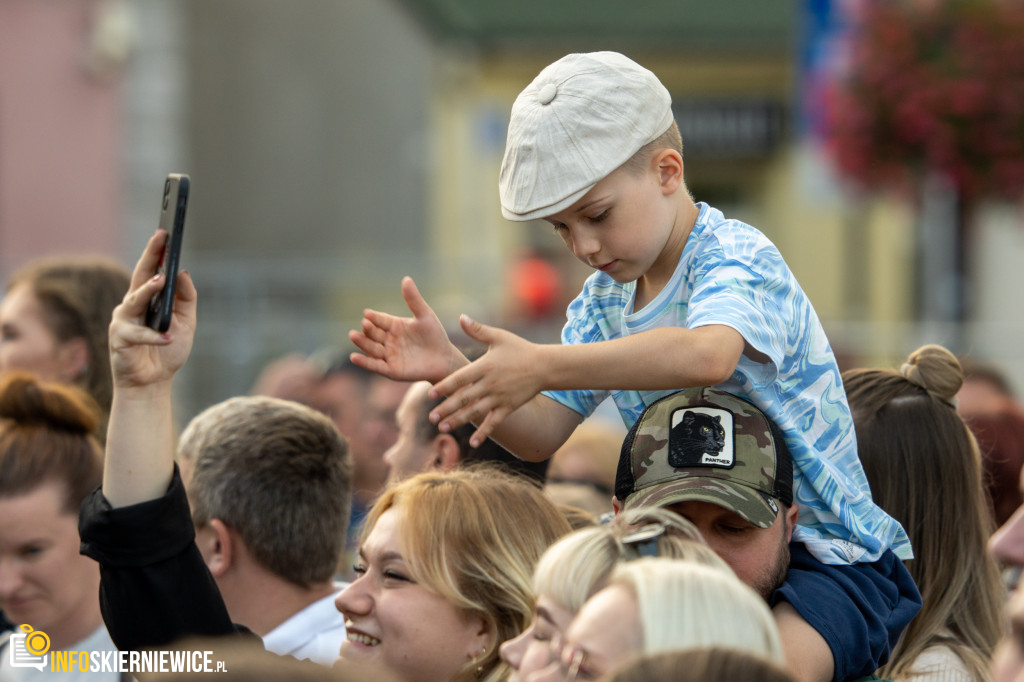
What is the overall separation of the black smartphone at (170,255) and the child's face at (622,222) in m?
0.67

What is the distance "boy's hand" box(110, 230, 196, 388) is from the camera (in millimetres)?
2217

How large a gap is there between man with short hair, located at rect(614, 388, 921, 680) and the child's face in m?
0.28

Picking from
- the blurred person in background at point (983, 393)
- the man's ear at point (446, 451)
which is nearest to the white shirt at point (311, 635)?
the man's ear at point (446, 451)

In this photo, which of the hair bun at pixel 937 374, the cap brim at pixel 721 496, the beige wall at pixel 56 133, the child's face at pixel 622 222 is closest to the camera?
the cap brim at pixel 721 496

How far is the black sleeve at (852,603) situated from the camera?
7.33ft

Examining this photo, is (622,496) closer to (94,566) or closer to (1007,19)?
(94,566)

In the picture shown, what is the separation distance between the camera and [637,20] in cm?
1309

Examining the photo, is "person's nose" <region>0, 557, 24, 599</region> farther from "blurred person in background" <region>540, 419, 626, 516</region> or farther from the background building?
the background building

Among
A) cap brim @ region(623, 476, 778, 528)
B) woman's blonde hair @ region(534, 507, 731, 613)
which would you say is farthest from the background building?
woman's blonde hair @ region(534, 507, 731, 613)

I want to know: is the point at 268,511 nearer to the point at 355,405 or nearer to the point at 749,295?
the point at 749,295

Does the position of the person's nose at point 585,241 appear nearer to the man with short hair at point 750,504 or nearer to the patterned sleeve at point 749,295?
the patterned sleeve at point 749,295

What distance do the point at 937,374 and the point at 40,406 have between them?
2363 mm

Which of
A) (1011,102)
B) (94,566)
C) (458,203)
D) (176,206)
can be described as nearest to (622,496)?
(176,206)

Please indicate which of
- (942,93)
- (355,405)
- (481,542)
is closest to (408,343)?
(481,542)
